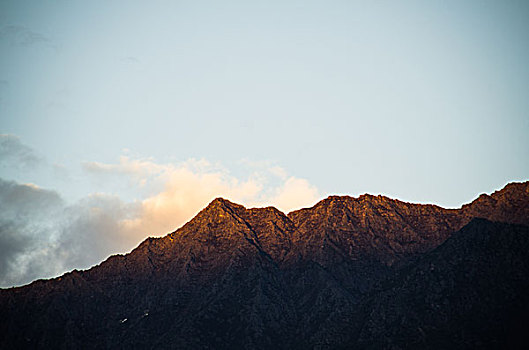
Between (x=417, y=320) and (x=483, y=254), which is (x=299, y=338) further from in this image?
(x=483, y=254)

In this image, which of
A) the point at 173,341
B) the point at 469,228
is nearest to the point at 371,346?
the point at 469,228

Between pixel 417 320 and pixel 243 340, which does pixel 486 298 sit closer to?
pixel 417 320

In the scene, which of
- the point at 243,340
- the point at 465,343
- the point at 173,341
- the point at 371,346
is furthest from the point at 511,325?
the point at 173,341

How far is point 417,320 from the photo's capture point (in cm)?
16188

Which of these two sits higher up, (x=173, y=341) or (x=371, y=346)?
(x=173, y=341)

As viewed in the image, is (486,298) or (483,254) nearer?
(486,298)

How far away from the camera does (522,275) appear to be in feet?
519

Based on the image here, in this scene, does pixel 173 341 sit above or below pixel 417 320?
above

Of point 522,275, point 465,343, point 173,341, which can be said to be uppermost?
point 173,341

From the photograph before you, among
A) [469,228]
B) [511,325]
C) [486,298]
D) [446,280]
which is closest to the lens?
[511,325]

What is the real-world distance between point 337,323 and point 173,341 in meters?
59.9

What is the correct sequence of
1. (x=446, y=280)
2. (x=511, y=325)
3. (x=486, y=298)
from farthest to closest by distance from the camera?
(x=446, y=280) < (x=486, y=298) < (x=511, y=325)

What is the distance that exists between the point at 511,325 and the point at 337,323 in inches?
2462

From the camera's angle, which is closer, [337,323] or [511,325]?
[511,325]
